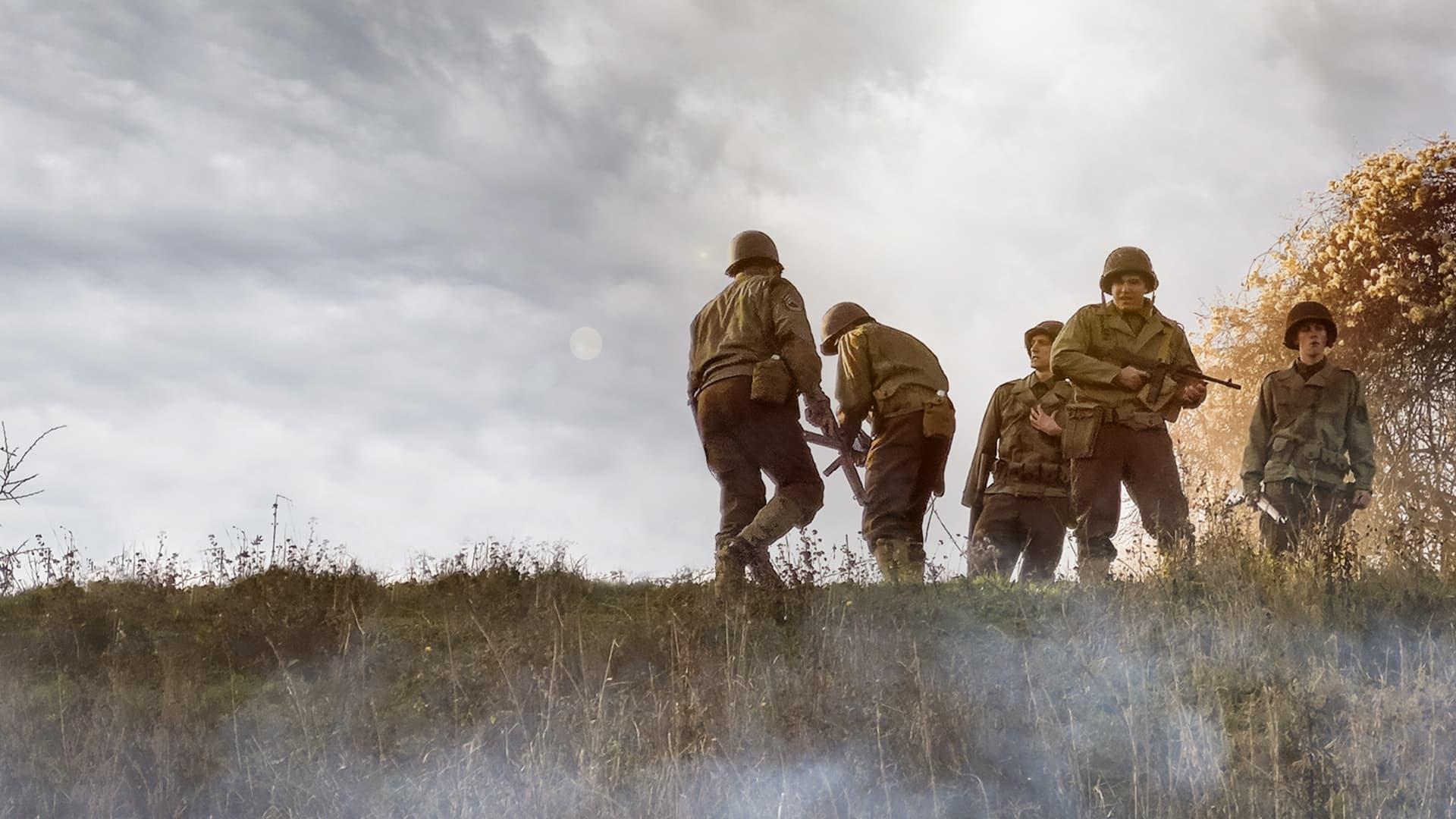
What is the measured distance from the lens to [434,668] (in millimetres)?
6121

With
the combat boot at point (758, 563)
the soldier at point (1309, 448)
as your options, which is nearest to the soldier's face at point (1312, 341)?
the soldier at point (1309, 448)

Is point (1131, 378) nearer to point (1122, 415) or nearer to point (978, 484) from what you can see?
point (1122, 415)

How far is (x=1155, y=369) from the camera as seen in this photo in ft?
26.0

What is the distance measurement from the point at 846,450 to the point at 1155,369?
2.13m

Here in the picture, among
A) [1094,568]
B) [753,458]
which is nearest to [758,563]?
[753,458]

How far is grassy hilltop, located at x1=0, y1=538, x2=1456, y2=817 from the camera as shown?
183 inches

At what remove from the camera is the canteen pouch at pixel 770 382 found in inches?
295

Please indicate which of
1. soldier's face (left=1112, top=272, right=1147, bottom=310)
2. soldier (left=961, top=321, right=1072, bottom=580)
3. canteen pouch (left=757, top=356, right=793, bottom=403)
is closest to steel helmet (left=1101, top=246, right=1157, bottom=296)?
soldier's face (left=1112, top=272, right=1147, bottom=310)

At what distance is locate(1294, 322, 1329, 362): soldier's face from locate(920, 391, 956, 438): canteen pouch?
239cm

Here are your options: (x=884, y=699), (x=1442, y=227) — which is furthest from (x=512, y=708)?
(x=1442, y=227)

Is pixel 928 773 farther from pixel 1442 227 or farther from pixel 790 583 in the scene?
pixel 1442 227

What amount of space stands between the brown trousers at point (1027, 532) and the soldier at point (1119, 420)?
1105 mm

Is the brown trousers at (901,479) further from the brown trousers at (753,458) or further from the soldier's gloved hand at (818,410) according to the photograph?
the brown trousers at (753,458)

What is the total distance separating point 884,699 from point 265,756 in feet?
8.90
